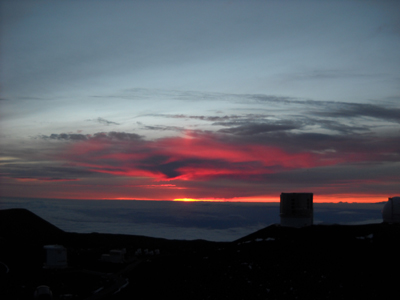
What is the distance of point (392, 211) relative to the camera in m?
39.9

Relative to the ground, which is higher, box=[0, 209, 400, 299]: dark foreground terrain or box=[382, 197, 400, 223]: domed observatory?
box=[382, 197, 400, 223]: domed observatory

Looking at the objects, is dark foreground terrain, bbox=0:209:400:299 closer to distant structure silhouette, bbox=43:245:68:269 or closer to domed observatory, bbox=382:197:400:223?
distant structure silhouette, bbox=43:245:68:269

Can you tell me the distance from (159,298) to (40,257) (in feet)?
87.7

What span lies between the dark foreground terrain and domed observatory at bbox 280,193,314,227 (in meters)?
1.01

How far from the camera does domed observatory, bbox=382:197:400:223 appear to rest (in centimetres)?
3975

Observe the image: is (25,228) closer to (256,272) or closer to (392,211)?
(256,272)

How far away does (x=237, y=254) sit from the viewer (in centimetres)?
3684

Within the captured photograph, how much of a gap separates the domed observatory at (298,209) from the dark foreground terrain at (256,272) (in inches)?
39.8

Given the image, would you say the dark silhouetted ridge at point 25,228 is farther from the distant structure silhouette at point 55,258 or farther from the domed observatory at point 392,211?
the domed observatory at point 392,211

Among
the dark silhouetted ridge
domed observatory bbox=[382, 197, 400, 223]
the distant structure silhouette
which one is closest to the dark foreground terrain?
the distant structure silhouette

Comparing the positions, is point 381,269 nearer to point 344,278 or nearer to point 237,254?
point 344,278

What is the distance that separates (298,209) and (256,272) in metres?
10.2

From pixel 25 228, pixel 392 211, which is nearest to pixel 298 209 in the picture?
pixel 392 211

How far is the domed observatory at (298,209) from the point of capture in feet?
130
